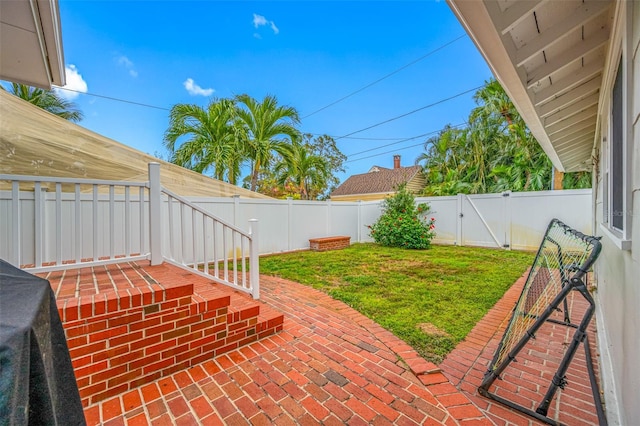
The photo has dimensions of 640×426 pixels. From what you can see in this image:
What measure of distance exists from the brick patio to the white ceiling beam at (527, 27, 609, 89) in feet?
7.89

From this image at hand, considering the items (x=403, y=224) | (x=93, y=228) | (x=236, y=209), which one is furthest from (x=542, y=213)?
(x=93, y=228)

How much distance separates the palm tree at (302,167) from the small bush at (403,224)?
2.69m

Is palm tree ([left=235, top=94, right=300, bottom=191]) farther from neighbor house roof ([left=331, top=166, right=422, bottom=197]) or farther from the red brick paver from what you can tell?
neighbor house roof ([left=331, top=166, right=422, bottom=197])

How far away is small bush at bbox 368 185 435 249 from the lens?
876cm

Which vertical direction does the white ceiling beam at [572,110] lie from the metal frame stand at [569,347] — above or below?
above

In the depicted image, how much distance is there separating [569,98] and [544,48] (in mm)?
1671

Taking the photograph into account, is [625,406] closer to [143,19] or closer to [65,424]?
[65,424]

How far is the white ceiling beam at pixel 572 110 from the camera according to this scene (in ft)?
10.7

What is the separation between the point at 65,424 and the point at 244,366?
1603 mm

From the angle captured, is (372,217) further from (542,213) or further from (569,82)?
(569,82)

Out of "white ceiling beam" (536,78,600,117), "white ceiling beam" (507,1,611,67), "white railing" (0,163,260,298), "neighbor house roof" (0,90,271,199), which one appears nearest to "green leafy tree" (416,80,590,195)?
"white ceiling beam" (536,78,600,117)

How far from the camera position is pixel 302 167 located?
1005 cm

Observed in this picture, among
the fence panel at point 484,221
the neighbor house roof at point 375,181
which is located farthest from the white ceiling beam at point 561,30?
the neighbor house roof at point 375,181

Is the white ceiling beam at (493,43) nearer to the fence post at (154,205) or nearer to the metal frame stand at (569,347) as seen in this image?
the metal frame stand at (569,347)
